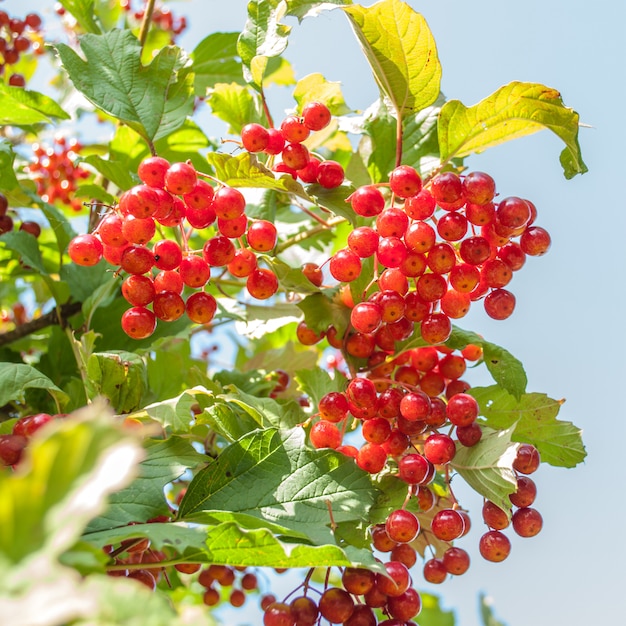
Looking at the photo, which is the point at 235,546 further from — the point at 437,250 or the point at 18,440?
the point at 437,250

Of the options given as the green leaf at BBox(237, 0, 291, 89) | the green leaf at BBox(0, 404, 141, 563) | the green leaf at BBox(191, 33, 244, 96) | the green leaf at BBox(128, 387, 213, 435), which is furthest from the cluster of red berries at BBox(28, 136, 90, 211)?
the green leaf at BBox(0, 404, 141, 563)

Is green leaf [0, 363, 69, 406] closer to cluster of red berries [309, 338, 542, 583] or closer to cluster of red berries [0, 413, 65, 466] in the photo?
cluster of red berries [0, 413, 65, 466]

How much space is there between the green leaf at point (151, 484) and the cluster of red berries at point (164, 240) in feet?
0.75

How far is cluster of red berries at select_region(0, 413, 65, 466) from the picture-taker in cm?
114

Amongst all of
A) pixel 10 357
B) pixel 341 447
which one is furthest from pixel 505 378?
pixel 10 357

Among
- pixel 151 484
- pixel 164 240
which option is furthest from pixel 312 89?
pixel 151 484

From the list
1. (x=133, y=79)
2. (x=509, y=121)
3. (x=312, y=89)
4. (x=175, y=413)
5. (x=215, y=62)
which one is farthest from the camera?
(x=215, y=62)

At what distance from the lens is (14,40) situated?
2.79 meters

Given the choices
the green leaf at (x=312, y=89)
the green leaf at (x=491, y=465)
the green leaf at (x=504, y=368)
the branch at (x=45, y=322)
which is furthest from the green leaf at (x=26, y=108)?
the green leaf at (x=491, y=465)

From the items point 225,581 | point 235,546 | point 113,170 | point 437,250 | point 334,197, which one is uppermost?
point 113,170

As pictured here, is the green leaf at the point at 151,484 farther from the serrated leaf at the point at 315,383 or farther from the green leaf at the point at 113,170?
the green leaf at the point at 113,170

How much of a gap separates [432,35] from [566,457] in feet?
3.01

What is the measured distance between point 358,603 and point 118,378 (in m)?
0.60

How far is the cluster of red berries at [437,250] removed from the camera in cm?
128
